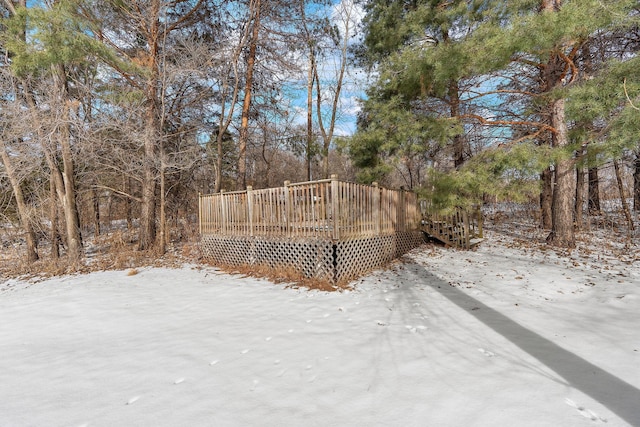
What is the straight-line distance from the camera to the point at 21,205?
8695 mm

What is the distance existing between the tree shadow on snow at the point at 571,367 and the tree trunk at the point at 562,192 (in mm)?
4908

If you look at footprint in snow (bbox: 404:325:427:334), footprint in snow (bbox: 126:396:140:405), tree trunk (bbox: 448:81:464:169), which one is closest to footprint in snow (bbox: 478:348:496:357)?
footprint in snow (bbox: 404:325:427:334)

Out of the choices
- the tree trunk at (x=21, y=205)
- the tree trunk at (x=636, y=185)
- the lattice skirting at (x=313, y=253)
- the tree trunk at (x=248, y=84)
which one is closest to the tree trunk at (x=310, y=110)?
the tree trunk at (x=248, y=84)

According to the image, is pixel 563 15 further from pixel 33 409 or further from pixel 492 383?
pixel 33 409

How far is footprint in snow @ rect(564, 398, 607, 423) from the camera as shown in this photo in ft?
6.54

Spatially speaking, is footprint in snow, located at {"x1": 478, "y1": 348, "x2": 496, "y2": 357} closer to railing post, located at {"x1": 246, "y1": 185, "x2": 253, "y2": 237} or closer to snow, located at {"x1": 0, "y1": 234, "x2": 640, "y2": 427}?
snow, located at {"x1": 0, "y1": 234, "x2": 640, "y2": 427}

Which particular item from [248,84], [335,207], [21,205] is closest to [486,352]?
[335,207]

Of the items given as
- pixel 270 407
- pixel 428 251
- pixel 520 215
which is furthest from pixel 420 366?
pixel 520 215

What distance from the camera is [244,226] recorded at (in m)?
7.64

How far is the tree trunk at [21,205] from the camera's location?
311 inches

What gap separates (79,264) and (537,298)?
10.5 meters

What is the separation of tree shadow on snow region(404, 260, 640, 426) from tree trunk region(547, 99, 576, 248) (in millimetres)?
4908

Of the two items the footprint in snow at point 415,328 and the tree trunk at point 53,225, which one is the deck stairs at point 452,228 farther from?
the tree trunk at point 53,225

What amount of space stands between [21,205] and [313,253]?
8960mm
